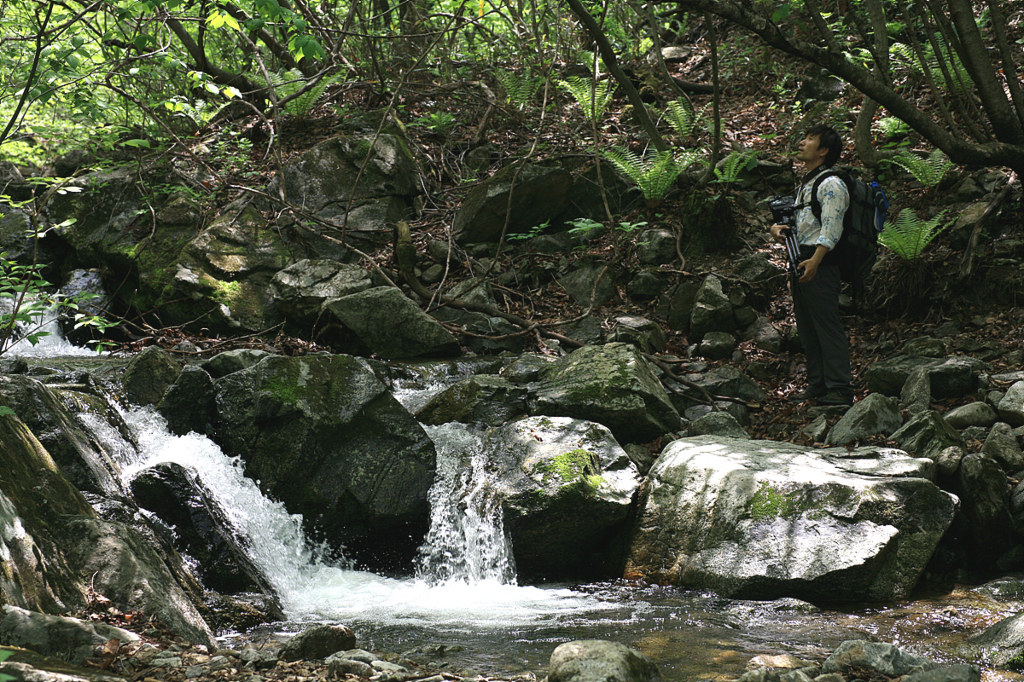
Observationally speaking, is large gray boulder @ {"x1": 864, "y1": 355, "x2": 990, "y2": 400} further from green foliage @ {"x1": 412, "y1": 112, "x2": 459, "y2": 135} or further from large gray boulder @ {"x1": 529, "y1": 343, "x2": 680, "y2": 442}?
green foliage @ {"x1": 412, "y1": 112, "x2": 459, "y2": 135}

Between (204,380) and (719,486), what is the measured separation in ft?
13.8

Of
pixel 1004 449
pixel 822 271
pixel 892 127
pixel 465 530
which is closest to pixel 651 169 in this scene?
pixel 892 127

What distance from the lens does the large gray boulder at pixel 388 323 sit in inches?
317

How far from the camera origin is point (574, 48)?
41.7ft

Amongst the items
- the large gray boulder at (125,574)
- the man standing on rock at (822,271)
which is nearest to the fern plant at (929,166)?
the man standing on rock at (822,271)

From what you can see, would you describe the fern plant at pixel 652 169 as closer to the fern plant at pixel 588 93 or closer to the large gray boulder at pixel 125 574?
the fern plant at pixel 588 93

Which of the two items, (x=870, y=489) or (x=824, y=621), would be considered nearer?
(x=824, y=621)

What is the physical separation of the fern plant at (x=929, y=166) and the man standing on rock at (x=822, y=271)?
2.22m

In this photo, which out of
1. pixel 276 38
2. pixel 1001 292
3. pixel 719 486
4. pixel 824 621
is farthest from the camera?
pixel 276 38

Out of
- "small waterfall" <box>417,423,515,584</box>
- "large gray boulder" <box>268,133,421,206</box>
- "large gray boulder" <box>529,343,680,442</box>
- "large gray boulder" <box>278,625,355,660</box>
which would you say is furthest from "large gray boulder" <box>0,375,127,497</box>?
"large gray boulder" <box>268,133,421,206</box>

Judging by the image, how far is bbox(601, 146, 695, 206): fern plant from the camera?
9.23 metres

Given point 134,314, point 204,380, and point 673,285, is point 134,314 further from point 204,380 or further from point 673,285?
point 673,285

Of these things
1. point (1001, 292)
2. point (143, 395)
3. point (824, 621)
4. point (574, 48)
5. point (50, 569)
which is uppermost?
point (574, 48)

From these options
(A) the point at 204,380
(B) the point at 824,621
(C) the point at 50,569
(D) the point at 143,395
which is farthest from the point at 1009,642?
(D) the point at 143,395
